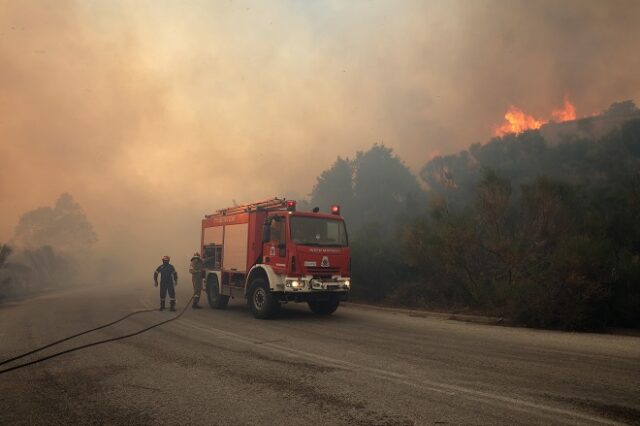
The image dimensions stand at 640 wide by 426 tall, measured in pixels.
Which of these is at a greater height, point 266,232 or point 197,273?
point 266,232

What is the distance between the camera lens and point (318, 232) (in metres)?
11.1

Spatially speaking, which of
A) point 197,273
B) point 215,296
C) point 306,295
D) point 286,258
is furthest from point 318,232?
point 197,273

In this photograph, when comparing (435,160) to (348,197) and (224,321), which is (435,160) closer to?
(348,197)

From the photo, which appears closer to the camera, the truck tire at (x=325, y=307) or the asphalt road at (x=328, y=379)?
the asphalt road at (x=328, y=379)

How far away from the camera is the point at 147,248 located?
113938 millimetres

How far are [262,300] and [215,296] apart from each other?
354 centimetres

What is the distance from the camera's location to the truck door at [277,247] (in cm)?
1066

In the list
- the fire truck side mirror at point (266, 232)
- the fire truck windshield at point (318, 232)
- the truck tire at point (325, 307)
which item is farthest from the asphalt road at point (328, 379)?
the truck tire at point (325, 307)

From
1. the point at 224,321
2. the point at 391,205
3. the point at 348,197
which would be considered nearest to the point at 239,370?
the point at 224,321

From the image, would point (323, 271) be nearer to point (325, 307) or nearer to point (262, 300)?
point (262, 300)

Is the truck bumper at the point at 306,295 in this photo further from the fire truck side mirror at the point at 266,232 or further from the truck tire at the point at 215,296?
the truck tire at the point at 215,296

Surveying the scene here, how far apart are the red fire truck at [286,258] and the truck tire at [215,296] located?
0.99 meters

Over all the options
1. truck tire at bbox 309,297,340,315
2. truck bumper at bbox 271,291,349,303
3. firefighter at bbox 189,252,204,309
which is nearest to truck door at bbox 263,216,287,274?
truck bumper at bbox 271,291,349,303

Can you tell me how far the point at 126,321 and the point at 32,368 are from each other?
5.00m
